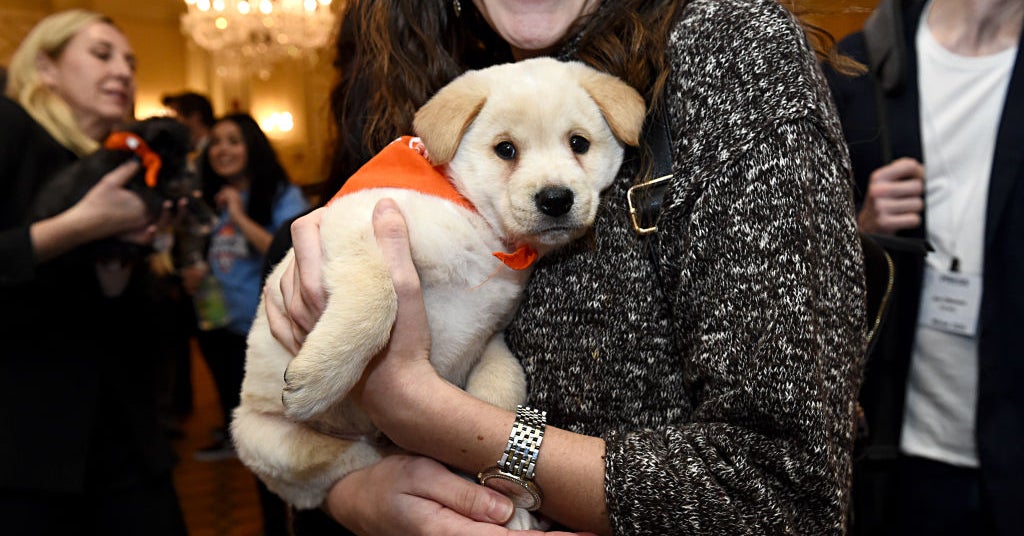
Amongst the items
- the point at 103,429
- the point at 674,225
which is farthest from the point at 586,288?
the point at 103,429

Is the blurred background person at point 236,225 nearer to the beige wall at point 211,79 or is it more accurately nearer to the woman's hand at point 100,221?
the woman's hand at point 100,221

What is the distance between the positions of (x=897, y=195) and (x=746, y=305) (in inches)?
43.2

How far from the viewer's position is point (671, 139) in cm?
117

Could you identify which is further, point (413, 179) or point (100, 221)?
point (100, 221)

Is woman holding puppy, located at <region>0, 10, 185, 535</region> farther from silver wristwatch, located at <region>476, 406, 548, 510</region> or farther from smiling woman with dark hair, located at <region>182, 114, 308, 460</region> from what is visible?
silver wristwatch, located at <region>476, 406, 548, 510</region>

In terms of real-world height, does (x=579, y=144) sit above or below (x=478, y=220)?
above

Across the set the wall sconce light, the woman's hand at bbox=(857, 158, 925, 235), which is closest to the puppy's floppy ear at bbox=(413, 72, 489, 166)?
the woman's hand at bbox=(857, 158, 925, 235)

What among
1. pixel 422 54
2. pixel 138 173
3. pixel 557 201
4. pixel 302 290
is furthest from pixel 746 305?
pixel 138 173

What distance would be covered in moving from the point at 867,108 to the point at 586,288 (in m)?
1.22

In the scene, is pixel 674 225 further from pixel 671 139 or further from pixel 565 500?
pixel 565 500

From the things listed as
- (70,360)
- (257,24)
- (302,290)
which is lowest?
(70,360)

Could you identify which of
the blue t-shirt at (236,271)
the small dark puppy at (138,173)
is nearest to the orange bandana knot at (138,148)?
the small dark puppy at (138,173)

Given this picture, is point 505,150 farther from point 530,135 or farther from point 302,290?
point 302,290

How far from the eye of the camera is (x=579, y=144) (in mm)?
1298
